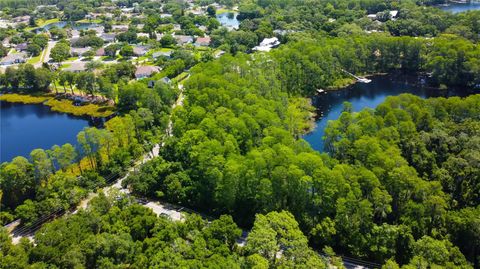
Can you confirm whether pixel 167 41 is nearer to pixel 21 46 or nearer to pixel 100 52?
pixel 100 52

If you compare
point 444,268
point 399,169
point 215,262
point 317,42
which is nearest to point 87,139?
point 215,262

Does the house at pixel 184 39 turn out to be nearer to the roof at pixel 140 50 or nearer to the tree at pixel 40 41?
the roof at pixel 140 50

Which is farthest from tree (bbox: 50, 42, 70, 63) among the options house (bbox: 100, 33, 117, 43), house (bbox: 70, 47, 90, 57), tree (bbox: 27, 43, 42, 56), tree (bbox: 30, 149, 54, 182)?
tree (bbox: 30, 149, 54, 182)

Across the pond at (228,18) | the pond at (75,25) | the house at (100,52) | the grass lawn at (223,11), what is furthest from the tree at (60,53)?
the grass lawn at (223,11)

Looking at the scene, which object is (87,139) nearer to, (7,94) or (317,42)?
(7,94)

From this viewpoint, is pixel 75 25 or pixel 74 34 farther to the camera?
pixel 75 25

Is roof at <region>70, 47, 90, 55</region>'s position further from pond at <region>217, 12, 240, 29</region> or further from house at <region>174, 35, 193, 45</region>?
pond at <region>217, 12, 240, 29</region>

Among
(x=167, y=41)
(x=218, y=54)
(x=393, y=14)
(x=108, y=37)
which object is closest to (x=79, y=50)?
(x=108, y=37)
